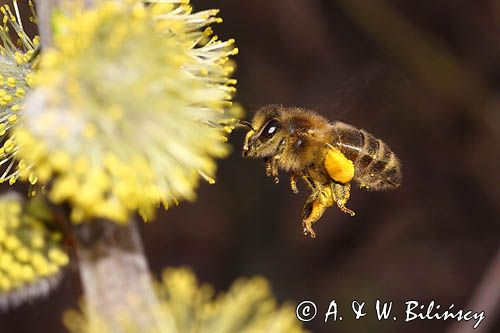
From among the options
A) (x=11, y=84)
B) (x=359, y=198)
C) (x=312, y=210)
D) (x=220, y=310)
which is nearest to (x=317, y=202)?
(x=312, y=210)

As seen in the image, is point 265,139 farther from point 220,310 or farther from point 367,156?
point 220,310

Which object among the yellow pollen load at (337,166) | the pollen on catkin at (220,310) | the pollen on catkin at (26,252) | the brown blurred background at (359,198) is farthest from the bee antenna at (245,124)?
the brown blurred background at (359,198)

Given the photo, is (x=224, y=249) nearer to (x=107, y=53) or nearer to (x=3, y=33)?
(x=3, y=33)

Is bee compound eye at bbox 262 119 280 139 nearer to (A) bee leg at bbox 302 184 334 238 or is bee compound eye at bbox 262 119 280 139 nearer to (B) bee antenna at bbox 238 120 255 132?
(B) bee antenna at bbox 238 120 255 132

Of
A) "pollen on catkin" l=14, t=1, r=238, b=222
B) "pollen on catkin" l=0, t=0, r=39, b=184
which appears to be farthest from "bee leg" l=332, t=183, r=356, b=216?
"pollen on catkin" l=0, t=0, r=39, b=184

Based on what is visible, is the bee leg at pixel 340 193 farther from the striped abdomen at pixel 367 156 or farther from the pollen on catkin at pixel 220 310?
the pollen on catkin at pixel 220 310
